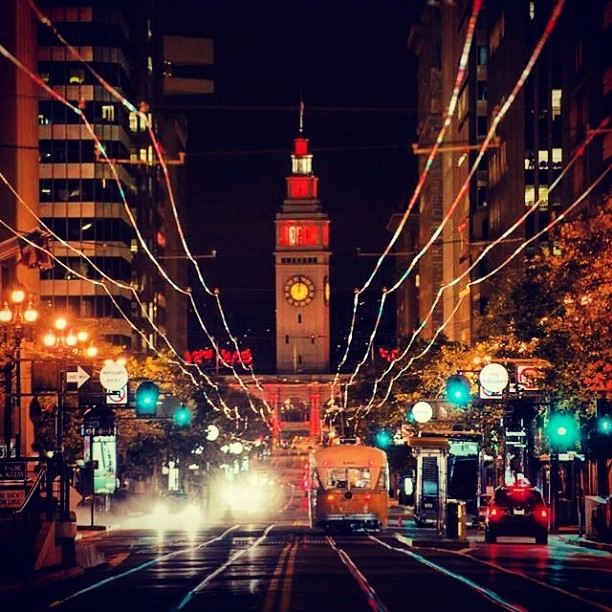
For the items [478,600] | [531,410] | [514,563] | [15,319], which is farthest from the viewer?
[531,410]

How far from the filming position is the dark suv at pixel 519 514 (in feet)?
176

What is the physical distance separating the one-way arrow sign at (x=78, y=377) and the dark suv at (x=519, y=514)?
16.3 metres

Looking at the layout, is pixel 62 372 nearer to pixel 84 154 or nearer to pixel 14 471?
pixel 14 471

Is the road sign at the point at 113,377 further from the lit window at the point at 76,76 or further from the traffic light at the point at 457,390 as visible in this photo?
the lit window at the point at 76,76

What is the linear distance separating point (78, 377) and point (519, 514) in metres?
17.7

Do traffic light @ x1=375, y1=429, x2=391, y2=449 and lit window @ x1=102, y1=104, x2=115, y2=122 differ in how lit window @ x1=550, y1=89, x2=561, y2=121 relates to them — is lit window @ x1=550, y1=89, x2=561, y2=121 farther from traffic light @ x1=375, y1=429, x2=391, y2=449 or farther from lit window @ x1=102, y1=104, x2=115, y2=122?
lit window @ x1=102, y1=104, x2=115, y2=122

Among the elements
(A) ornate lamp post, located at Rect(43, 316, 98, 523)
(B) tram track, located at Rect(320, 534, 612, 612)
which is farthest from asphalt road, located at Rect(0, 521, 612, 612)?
(A) ornate lamp post, located at Rect(43, 316, 98, 523)

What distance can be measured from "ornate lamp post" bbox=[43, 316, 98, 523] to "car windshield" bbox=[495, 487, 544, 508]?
1390cm

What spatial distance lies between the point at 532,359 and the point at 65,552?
31.1 metres

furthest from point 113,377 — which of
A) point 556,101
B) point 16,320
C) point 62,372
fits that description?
point 556,101

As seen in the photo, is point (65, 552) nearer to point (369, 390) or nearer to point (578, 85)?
point (578, 85)

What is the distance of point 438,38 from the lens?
18988cm

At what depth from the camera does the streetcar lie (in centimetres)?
6812

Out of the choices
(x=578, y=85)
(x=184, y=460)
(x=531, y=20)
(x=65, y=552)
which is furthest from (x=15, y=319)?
(x=531, y=20)
